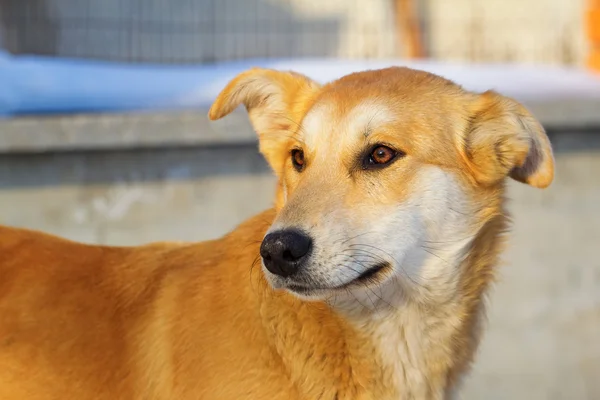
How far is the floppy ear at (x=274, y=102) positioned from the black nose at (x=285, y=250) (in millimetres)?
631

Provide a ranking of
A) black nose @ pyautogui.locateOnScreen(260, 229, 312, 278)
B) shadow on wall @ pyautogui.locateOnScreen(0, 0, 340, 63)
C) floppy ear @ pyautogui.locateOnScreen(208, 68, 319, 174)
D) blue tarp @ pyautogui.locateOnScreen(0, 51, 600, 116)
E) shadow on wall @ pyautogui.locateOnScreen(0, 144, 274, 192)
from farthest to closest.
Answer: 1. shadow on wall @ pyautogui.locateOnScreen(0, 0, 340, 63)
2. blue tarp @ pyautogui.locateOnScreen(0, 51, 600, 116)
3. shadow on wall @ pyautogui.locateOnScreen(0, 144, 274, 192)
4. floppy ear @ pyautogui.locateOnScreen(208, 68, 319, 174)
5. black nose @ pyautogui.locateOnScreen(260, 229, 312, 278)

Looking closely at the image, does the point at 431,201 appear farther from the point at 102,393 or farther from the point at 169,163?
the point at 169,163

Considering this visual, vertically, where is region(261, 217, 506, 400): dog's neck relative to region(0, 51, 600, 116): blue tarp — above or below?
below

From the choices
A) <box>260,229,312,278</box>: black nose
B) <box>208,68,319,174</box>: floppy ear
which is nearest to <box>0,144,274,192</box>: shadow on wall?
<box>208,68,319,174</box>: floppy ear

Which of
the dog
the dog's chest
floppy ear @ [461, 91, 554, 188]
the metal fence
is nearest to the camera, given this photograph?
the dog

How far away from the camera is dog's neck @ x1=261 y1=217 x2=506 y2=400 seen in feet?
8.11

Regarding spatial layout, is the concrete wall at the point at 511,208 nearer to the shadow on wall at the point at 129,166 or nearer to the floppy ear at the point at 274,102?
the shadow on wall at the point at 129,166

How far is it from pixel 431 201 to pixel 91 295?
110cm

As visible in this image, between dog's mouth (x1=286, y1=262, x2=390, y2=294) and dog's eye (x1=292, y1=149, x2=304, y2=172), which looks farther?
dog's eye (x1=292, y1=149, x2=304, y2=172)

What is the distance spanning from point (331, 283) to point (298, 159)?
53 cm

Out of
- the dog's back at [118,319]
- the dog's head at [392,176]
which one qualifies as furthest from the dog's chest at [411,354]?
the dog's back at [118,319]

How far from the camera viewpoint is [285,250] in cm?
225

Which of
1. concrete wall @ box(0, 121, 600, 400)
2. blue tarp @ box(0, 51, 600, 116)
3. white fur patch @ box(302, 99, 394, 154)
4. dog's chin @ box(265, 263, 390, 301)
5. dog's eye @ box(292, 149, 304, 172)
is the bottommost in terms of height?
concrete wall @ box(0, 121, 600, 400)

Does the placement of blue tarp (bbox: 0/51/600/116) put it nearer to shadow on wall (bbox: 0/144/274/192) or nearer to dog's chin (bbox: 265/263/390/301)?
shadow on wall (bbox: 0/144/274/192)
